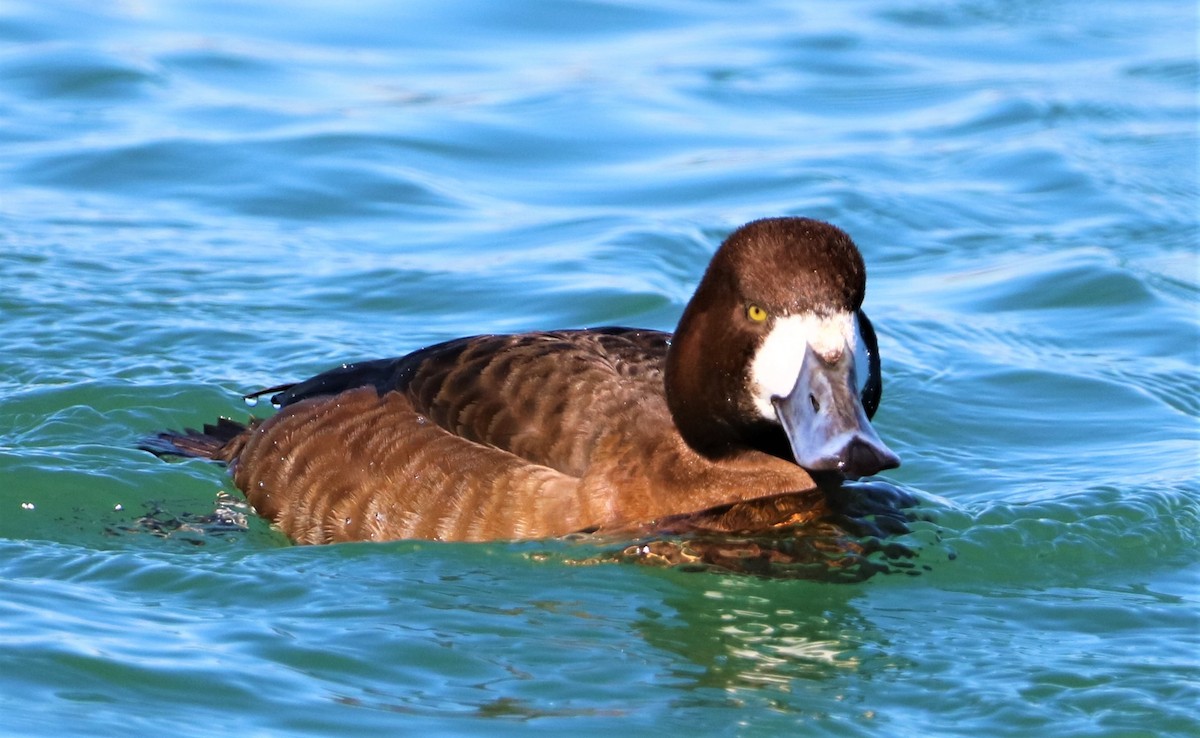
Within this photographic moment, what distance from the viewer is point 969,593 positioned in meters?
5.73

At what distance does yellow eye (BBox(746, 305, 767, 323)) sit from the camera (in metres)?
5.30

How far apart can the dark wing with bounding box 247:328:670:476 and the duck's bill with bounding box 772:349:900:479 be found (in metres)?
0.62

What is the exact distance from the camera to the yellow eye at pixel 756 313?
17.4 ft

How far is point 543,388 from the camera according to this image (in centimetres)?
576

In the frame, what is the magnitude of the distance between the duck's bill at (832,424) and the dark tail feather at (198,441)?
2328 mm

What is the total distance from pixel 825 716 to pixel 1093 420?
3425 mm

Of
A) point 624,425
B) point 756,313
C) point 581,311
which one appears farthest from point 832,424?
point 581,311

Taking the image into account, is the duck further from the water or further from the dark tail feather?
the dark tail feather

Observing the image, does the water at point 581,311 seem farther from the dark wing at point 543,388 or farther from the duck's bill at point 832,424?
the duck's bill at point 832,424

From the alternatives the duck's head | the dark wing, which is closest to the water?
the dark wing

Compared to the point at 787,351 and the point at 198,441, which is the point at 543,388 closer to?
the point at 787,351

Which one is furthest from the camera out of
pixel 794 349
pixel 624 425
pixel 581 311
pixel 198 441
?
pixel 581 311

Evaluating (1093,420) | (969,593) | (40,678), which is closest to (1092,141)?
(1093,420)

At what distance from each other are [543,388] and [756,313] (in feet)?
2.57
